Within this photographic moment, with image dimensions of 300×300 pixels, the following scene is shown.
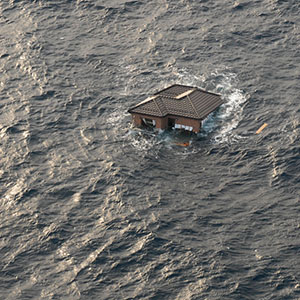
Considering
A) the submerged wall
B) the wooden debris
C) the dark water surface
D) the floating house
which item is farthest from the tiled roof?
the wooden debris

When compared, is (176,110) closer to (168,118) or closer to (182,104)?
(182,104)

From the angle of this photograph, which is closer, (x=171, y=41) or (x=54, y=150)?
(x=54, y=150)

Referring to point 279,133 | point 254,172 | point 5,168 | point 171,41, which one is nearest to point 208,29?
point 171,41

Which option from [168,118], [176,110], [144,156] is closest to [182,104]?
[176,110]

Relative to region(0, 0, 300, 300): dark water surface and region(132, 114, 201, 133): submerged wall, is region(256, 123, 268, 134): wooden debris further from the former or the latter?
region(132, 114, 201, 133): submerged wall

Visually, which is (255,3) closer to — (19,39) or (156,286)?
(19,39)
